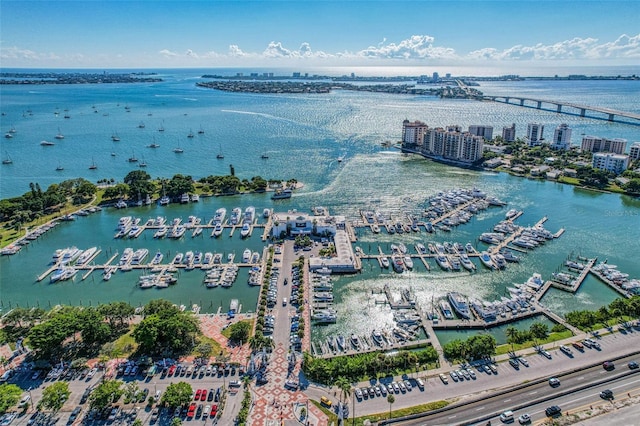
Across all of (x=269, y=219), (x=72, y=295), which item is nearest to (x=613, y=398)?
(x=269, y=219)

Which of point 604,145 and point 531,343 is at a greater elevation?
point 604,145

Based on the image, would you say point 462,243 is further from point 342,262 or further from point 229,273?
point 229,273

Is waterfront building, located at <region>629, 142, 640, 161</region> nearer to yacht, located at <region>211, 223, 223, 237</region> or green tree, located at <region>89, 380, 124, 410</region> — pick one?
yacht, located at <region>211, 223, 223, 237</region>

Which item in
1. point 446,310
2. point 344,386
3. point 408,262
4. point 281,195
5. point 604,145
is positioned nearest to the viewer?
point 344,386

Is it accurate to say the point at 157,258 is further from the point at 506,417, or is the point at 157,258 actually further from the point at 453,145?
the point at 453,145

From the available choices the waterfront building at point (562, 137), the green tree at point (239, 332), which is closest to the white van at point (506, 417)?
the green tree at point (239, 332)

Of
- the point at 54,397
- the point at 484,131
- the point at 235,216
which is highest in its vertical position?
the point at 484,131

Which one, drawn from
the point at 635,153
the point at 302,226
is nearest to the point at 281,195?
the point at 302,226

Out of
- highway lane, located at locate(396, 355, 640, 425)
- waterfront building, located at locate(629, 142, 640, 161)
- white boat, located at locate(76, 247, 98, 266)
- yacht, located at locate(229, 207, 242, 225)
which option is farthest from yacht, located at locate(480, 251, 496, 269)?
waterfront building, located at locate(629, 142, 640, 161)
